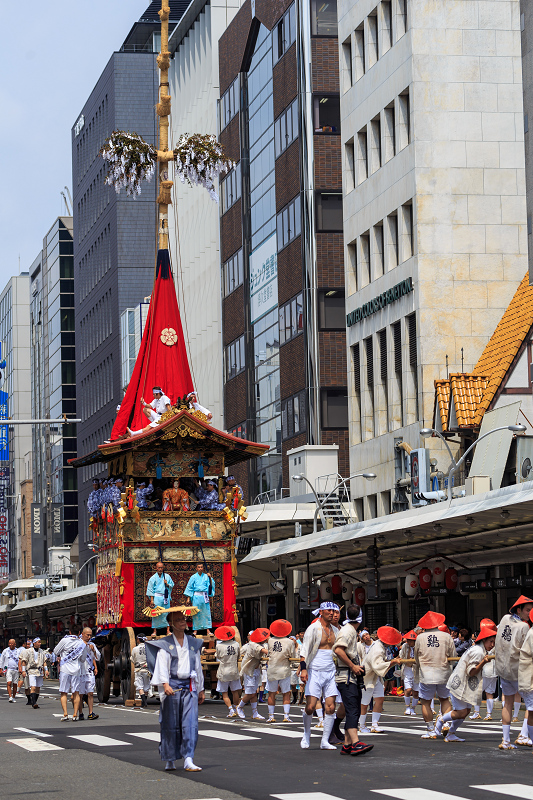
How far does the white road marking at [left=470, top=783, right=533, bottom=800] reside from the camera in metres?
12.1

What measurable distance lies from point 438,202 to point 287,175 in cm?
1502

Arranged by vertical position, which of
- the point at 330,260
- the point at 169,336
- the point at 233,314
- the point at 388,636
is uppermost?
the point at 233,314

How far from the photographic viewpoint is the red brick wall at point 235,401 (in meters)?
66.5

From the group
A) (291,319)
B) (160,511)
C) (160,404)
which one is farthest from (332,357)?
(160,511)

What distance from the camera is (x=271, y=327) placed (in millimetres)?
61625

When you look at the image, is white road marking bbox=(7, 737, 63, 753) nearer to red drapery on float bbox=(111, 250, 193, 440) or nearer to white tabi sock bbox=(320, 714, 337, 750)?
white tabi sock bbox=(320, 714, 337, 750)

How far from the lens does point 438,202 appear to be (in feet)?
147

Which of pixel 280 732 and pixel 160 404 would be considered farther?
pixel 160 404

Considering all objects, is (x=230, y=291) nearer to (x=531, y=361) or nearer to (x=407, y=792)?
(x=531, y=361)

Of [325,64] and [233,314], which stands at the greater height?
[325,64]

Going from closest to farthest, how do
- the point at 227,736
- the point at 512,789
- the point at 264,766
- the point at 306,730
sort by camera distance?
the point at 512,789 < the point at 264,766 < the point at 306,730 < the point at 227,736

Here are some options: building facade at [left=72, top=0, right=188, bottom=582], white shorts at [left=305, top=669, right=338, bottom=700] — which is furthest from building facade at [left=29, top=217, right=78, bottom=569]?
white shorts at [left=305, top=669, right=338, bottom=700]

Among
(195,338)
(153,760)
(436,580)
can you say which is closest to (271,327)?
(195,338)

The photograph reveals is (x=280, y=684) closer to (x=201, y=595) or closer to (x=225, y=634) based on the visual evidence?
(x=225, y=634)
